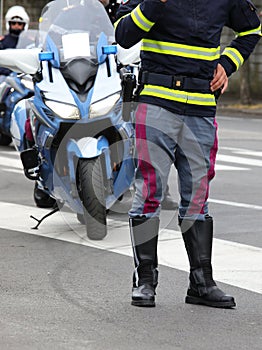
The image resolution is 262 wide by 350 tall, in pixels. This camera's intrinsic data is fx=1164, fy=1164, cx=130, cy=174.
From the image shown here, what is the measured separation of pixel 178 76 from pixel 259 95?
24.3 metres

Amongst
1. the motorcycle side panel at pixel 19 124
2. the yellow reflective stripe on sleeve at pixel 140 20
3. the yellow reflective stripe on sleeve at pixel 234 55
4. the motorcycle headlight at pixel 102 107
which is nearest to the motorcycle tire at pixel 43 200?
the motorcycle side panel at pixel 19 124

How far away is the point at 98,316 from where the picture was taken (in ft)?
19.1

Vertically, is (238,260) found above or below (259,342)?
Answer: below

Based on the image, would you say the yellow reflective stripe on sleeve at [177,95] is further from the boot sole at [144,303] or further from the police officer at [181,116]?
the boot sole at [144,303]

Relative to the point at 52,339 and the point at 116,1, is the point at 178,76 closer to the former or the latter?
the point at 52,339

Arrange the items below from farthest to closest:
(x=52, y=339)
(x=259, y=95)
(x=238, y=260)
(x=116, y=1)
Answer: (x=259, y=95)
(x=116, y=1)
(x=238, y=260)
(x=52, y=339)

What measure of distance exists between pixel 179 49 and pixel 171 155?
56cm

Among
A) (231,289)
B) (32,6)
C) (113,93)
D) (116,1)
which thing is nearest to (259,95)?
(32,6)

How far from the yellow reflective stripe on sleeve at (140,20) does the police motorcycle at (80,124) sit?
2350 mm

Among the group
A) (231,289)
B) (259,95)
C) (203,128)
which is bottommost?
(259,95)

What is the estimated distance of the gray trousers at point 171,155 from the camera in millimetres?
6086

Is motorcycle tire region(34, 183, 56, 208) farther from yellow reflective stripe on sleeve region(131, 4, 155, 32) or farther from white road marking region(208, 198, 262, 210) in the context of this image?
yellow reflective stripe on sleeve region(131, 4, 155, 32)

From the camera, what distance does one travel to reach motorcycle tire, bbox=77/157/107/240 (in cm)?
818

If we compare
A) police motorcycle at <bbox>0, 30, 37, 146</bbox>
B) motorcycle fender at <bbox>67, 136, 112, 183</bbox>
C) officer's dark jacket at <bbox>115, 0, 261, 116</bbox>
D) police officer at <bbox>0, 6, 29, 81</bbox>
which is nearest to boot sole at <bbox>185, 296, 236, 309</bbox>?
officer's dark jacket at <bbox>115, 0, 261, 116</bbox>
